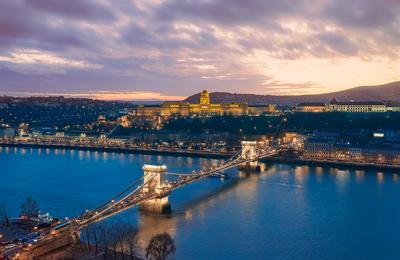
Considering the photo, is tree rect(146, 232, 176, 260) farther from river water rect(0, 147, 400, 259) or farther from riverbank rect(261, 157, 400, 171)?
riverbank rect(261, 157, 400, 171)

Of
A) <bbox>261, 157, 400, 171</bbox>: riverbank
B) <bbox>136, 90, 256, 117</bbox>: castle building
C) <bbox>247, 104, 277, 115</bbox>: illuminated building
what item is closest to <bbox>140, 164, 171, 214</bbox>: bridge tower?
<bbox>261, 157, 400, 171</bbox>: riverbank

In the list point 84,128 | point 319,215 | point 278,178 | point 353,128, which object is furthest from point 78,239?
point 84,128

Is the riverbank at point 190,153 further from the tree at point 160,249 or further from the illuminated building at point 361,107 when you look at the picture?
the illuminated building at point 361,107

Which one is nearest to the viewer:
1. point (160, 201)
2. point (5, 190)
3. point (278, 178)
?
point (160, 201)

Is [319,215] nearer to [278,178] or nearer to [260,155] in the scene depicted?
[278,178]

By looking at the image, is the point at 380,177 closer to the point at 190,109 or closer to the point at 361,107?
the point at 361,107

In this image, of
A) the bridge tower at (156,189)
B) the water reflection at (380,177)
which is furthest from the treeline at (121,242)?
the water reflection at (380,177)

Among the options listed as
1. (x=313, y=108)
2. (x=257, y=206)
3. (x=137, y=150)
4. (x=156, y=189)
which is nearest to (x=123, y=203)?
(x=156, y=189)

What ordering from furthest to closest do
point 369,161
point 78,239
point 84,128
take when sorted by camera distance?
point 84,128, point 369,161, point 78,239
